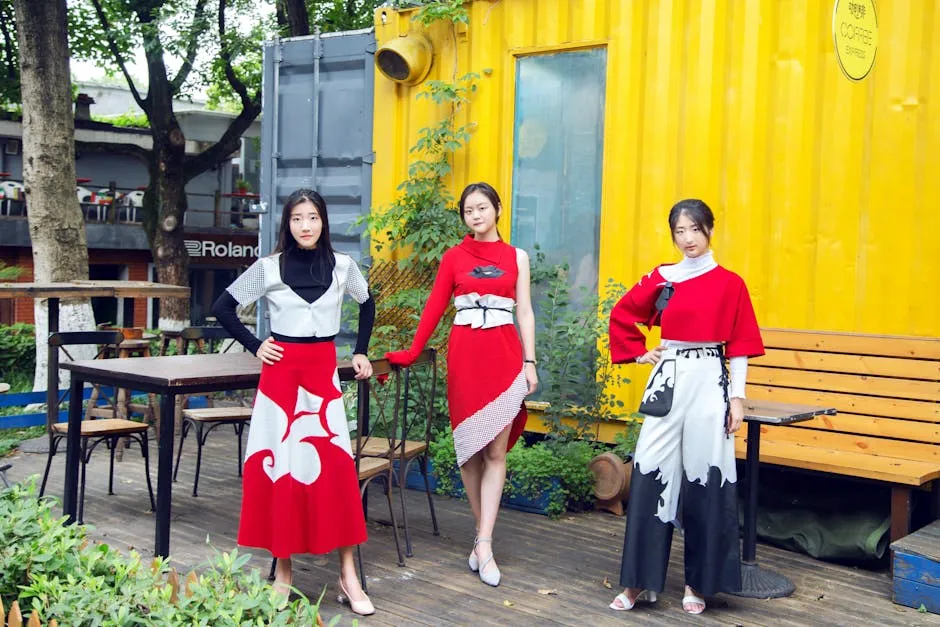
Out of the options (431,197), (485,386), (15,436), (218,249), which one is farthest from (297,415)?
(218,249)

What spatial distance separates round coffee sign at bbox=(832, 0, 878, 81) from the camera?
18.4ft

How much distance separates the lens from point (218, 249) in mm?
28016

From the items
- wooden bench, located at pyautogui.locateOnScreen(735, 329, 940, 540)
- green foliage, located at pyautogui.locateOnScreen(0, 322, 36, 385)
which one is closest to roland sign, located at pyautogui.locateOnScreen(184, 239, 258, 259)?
green foliage, located at pyautogui.locateOnScreen(0, 322, 36, 385)

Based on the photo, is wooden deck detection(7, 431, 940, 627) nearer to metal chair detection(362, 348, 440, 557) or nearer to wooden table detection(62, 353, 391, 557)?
metal chair detection(362, 348, 440, 557)

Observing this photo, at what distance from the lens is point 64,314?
386 inches

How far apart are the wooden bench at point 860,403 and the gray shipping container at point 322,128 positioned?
3.36 m

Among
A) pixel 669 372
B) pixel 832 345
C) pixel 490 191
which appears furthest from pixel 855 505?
pixel 490 191

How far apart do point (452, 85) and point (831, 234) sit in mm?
2952

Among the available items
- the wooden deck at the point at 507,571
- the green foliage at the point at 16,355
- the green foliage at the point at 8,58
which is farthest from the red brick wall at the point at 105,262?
the wooden deck at the point at 507,571

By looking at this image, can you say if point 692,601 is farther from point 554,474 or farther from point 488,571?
point 554,474

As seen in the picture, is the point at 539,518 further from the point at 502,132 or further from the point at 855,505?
the point at 502,132

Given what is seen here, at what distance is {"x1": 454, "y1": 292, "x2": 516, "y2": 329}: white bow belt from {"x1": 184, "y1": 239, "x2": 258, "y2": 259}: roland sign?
75.7ft

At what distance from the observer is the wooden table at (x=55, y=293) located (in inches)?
296

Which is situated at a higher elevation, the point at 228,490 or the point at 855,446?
the point at 855,446
